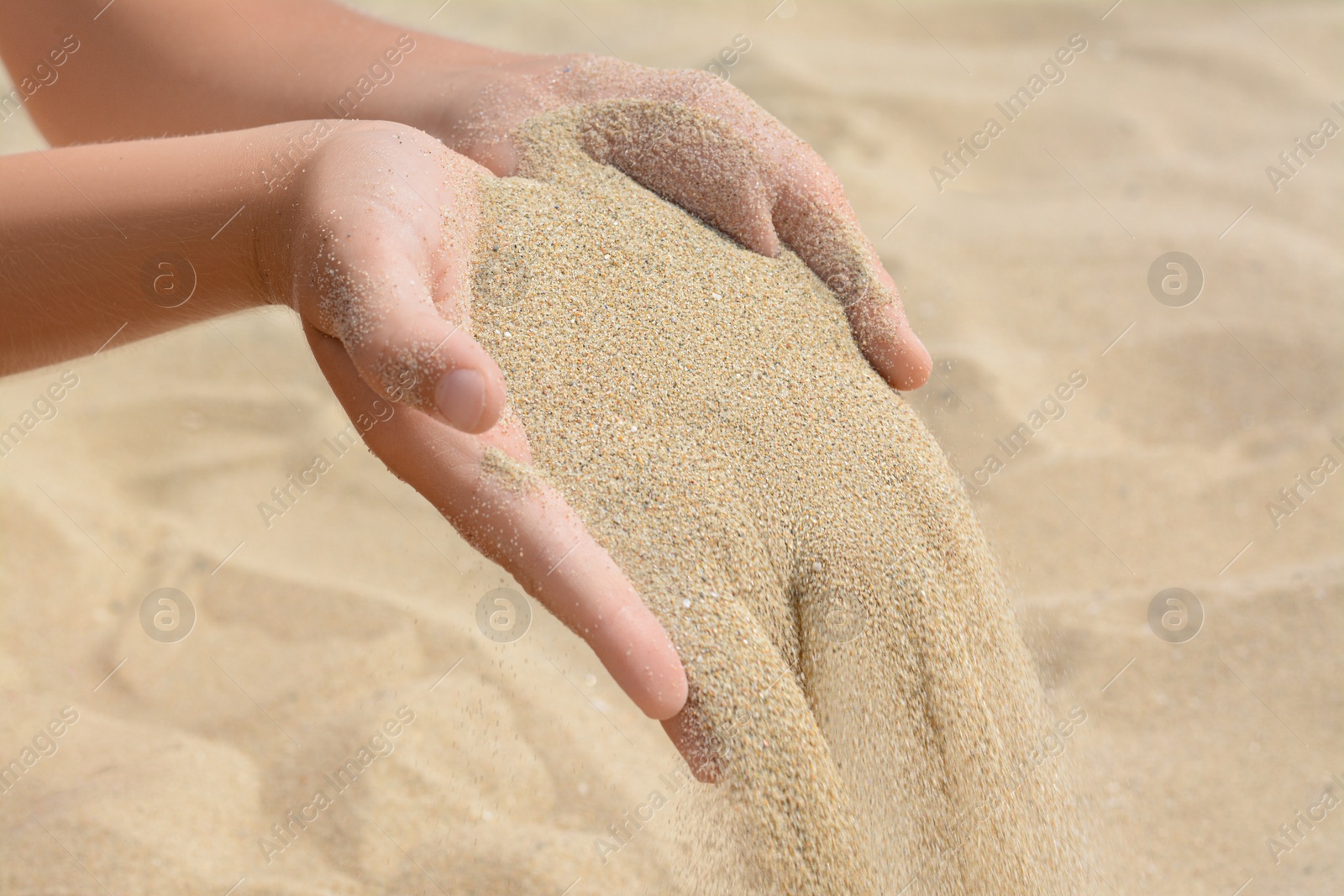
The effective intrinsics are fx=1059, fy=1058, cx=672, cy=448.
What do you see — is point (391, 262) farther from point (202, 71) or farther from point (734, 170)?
point (202, 71)

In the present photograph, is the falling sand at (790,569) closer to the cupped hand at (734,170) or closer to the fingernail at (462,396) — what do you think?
the cupped hand at (734,170)

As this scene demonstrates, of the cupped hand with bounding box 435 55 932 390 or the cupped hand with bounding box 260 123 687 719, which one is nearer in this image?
the cupped hand with bounding box 260 123 687 719

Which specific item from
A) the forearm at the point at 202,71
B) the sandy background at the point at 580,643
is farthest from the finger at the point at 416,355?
the forearm at the point at 202,71

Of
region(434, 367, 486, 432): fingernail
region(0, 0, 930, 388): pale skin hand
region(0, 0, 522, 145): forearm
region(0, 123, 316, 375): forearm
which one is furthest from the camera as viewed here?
region(0, 0, 522, 145): forearm

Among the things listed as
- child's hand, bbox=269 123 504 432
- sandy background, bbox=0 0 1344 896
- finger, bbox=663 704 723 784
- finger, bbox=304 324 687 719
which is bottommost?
sandy background, bbox=0 0 1344 896

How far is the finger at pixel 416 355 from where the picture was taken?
105cm

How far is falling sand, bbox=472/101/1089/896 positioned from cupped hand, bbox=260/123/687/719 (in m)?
0.06

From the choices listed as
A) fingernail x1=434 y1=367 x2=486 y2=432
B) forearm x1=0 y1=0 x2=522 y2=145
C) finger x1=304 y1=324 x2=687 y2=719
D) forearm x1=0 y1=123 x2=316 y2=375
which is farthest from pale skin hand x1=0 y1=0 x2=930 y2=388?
fingernail x1=434 y1=367 x2=486 y2=432

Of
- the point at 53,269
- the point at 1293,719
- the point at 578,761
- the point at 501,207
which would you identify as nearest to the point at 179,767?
the point at 578,761

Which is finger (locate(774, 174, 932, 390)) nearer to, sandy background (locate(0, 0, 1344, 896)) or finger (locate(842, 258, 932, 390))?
finger (locate(842, 258, 932, 390))

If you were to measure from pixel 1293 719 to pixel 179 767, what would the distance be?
6.31 ft

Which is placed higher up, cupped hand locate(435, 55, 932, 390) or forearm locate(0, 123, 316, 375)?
cupped hand locate(435, 55, 932, 390)

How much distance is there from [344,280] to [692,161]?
0.71m

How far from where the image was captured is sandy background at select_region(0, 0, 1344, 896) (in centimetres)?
167
